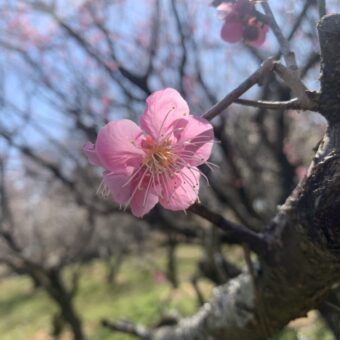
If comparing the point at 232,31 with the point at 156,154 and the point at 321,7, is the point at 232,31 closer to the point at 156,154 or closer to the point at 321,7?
the point at 321,7

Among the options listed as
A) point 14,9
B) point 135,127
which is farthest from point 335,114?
point 14,9

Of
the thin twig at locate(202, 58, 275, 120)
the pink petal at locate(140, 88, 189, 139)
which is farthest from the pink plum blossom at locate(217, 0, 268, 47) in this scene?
the pink petal at locate(140, 88, 189, 139)

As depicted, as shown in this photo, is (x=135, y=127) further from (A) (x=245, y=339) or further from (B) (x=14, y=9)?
(B) (x=14, y=9)

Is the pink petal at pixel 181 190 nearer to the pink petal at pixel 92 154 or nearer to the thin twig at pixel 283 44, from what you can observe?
the pink petal at pixel 92 154

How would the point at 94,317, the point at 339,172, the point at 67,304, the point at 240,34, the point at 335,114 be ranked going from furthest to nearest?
1. the point at 94,317
2. the point at 67,304
3. the point at 240,34
4. the point at 335,114
5. the point at 339,172

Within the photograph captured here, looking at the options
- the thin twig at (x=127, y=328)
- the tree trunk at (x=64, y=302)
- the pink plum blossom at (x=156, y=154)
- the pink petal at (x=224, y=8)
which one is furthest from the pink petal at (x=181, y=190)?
the tree trunk at (x=64, y=302)

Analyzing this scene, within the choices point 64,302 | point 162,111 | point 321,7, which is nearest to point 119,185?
point 162,111

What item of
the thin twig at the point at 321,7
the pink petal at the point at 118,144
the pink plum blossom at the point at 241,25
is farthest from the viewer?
the pink plum blossom at the point at 241,25
